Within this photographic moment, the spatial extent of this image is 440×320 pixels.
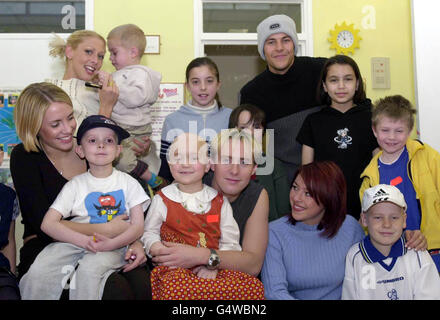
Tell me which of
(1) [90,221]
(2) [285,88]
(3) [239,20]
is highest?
(3) [239,20]

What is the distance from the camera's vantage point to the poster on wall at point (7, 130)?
4.63 metres

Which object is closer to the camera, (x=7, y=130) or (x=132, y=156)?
(x=132, y=156)

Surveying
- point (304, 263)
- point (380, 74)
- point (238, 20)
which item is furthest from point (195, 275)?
point (238, 20)

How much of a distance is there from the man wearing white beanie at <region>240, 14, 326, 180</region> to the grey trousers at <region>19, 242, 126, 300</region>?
1387 millimetres

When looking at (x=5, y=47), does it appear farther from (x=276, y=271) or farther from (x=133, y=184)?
(x=276, y=271)

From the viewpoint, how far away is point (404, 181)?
244 cm

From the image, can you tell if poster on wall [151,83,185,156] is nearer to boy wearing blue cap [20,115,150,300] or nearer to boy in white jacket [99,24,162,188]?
boy in white jacket [99,24,162,188]

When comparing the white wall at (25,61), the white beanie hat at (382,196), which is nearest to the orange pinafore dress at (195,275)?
the white beanie hat at (382,196)

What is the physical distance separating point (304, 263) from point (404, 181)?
2.44 feet

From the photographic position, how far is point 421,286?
2086mm

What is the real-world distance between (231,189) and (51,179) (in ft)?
2.98

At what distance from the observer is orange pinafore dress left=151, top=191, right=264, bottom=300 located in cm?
188

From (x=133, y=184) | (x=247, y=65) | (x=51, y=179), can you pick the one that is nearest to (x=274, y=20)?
(x=133, y=184)

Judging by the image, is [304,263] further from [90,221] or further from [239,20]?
[239,20]
